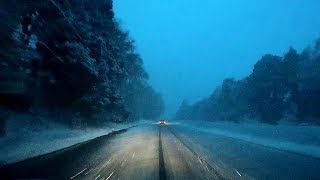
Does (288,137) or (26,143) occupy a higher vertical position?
(288,137)

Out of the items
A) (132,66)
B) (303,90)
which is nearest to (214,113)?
(132,66)

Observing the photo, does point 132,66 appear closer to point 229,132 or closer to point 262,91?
point 262,91

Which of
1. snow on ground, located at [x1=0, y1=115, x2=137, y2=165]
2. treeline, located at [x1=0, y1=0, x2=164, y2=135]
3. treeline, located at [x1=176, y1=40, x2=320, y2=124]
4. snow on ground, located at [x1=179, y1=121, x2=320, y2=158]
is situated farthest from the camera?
treeline, located at [x1=176, y1=40, x2=320, y2=124]

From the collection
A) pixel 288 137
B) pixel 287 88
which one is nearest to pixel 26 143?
pixel 288 137

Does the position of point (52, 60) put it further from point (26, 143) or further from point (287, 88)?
point (287, 88)

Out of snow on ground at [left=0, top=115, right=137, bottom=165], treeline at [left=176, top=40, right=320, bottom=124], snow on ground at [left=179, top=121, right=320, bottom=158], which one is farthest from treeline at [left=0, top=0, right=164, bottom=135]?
treeline at [left=176, top=40, right=320, bottom=124]

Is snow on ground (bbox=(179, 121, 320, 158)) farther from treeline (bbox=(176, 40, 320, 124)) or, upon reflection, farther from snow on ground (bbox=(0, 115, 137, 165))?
snow on ground (bbox=(0, 115, 137, 165))

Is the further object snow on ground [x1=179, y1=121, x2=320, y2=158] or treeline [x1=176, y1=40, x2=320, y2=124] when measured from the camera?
treeline [x1=176, y1=40, x2=320, y2=124]

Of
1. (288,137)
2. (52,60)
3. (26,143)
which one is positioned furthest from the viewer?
(52,60)

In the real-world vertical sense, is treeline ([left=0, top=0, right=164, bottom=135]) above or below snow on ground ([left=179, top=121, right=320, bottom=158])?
above

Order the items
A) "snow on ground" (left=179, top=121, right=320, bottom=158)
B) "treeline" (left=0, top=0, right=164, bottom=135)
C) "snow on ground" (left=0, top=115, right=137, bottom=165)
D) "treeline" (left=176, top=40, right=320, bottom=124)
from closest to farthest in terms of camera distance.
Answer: "snow on ground" (left=0, top=115, right=137, bottom=165) → "snow on ground" (left=179, top=121, right=320, bottom=158) → "treeline" (left=0, top=0, right=164, bottom=135) → "treeline" (left=176, top=40, right=320, bottom=124)

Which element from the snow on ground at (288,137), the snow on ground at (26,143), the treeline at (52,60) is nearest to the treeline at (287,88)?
the snow on ground at (288,137)

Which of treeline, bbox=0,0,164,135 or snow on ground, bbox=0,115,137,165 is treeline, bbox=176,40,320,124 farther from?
snow on ground, bbox=0,115,137,165

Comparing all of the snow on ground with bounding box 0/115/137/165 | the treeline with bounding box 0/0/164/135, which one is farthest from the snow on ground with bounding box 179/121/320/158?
the treeline with bounding box 0/0/164/135
